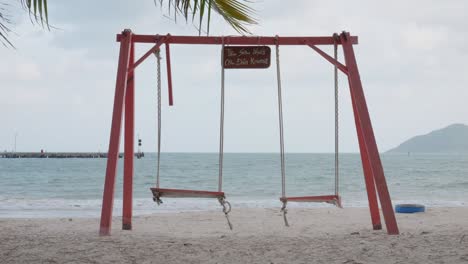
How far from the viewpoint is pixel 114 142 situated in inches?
203

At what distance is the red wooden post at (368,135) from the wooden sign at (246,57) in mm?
800

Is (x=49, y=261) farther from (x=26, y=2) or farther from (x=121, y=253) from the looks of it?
(x=26, y=2)

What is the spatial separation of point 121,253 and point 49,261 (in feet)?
1.86

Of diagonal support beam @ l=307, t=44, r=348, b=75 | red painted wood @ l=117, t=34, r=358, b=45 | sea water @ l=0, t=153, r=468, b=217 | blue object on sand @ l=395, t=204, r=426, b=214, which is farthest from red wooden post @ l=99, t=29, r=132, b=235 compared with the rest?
blue object on sand @ l=395, t=204, r=426, b=214

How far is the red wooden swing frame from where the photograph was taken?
5164 millimetres

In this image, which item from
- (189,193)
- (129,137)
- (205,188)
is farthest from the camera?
(205,188)

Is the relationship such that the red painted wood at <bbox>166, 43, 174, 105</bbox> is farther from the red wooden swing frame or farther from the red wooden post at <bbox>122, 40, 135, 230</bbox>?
the red wooden post at <bbox>122, 40, 135, 230</bbox>

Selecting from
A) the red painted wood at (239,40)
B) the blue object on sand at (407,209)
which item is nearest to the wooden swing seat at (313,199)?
the red painted wood at (239,40)

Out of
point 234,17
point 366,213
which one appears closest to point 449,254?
point 234,17

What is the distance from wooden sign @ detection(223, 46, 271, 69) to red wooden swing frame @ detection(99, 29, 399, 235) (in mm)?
114

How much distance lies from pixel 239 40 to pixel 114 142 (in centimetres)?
159

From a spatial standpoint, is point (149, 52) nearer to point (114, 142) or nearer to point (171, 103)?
point (171, 103)

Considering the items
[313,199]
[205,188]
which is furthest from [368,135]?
[205,188]

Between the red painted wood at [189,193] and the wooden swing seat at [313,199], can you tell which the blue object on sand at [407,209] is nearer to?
the wooden swing seat at [313,199]
